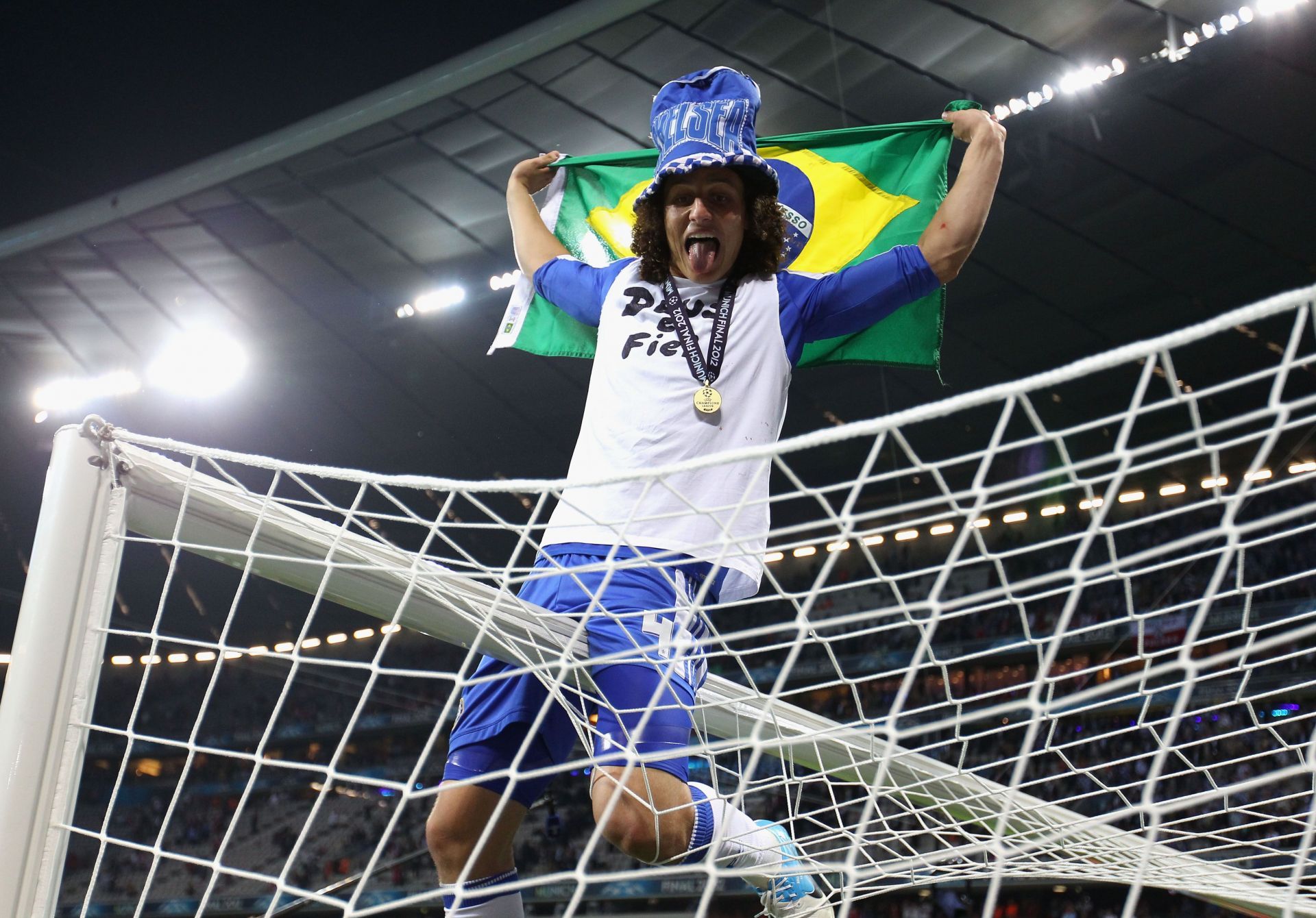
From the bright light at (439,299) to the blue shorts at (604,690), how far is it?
28.2 feet

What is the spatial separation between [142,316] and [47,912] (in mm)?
9900

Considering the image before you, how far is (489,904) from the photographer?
1.52 metres

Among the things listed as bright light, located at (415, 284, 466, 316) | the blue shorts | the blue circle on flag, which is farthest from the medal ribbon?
bright light, located at (415, 284, 466, 316)

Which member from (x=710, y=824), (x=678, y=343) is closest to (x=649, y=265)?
(x=678, y=343)

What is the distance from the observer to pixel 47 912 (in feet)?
3.93

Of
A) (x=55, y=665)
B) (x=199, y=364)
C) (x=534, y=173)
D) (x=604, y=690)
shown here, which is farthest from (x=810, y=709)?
(x=55, y=665)

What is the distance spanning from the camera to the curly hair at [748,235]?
73.1 inches

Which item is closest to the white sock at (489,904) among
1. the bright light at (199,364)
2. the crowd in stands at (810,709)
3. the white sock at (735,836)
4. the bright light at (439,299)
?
the white sock at (735,836)

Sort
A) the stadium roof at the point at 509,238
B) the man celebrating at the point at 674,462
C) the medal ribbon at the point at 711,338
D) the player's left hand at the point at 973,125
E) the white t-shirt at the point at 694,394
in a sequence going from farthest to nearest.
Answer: the stadium roof at the point at 509,238, the player's left hand at the point at 973,125, the medal ribbon at the point at 711,338, the white t-shirt at the point at 694,394, the man celebrating at the point at 674,462

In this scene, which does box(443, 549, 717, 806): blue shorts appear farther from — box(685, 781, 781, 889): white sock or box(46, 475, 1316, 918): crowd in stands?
box(46, 475, 1316, 918): crowd in stands

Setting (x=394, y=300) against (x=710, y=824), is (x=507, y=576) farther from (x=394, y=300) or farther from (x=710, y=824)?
(x=394, y=300)

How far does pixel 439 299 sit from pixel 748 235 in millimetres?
8529

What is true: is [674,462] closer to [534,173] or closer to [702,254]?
[702,254]

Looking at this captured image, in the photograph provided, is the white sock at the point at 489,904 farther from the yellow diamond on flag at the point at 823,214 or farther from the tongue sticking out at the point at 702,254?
the yellow diamond on flag at the point at 823,214
